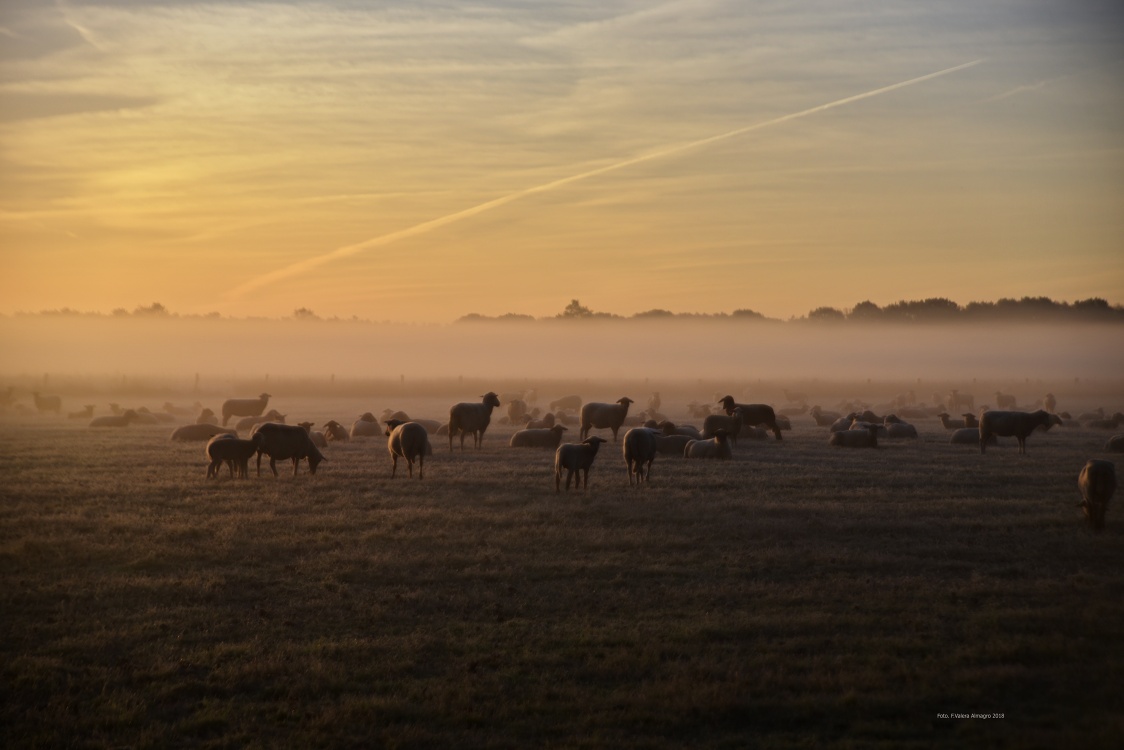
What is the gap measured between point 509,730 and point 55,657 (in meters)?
5.52

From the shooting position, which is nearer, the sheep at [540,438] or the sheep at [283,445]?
the sheep at [283,445]

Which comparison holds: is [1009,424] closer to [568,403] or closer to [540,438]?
[540,438]

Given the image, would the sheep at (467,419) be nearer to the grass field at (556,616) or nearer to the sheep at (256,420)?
the grass field at (556,616)

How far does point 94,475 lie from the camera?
77.5 feet

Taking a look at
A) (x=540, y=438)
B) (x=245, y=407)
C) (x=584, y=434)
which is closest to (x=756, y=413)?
(x=584, y=434)

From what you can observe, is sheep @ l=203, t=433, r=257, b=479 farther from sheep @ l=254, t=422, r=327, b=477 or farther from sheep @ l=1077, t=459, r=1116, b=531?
sheep @ l=1077, t=459, r=1116, b=531

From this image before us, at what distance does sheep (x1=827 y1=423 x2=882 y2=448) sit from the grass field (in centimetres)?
990

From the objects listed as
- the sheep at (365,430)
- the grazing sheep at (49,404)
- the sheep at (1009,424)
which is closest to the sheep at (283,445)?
the sheep at (365,430)

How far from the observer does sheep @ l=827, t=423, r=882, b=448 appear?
105 feet

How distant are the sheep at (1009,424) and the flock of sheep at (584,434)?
3 cm

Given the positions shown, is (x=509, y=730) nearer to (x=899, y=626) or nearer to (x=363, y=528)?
(x=899, y=626)

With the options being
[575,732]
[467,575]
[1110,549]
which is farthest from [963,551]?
[575,732]

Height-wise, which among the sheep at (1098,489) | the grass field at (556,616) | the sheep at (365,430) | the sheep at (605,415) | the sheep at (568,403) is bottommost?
the grass field at (556,616)

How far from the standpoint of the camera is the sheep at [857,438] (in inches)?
1255
